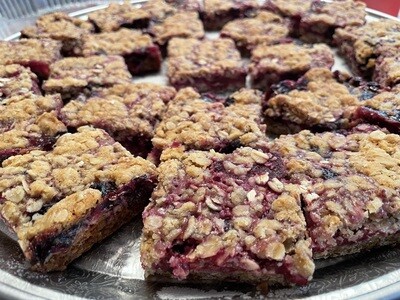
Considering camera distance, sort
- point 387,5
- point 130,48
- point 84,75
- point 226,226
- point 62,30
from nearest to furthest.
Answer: point 226,226, point 84,75, point 130,48, point 62,30, point 387,5

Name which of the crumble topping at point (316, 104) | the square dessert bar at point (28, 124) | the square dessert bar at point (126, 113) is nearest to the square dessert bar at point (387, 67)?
the crumble topping at point (316, 104)

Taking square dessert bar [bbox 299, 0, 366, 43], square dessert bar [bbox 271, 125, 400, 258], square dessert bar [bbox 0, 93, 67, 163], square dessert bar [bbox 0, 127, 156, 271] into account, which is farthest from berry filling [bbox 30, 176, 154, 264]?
square dessert bar [bbox 299, 0, 366, 43]

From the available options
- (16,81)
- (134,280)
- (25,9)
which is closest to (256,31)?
(16,81)

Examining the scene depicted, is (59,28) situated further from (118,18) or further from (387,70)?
(387,70)

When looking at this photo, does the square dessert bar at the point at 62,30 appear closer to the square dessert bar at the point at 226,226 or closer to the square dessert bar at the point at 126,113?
the square dessert bar at the point at 126,113

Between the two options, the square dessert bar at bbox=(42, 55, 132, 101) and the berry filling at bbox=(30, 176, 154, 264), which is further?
the square dessert bar at bbox=(42, 55, 132, 101)

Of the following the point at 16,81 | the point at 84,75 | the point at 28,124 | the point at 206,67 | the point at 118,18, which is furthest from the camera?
the point at 118,18

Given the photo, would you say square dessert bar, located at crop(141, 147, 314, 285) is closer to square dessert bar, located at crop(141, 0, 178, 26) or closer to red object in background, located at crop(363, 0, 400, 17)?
square dessert bar, located at crop(141, 0, 178, 26)

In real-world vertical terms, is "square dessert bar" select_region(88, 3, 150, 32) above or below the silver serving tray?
above
